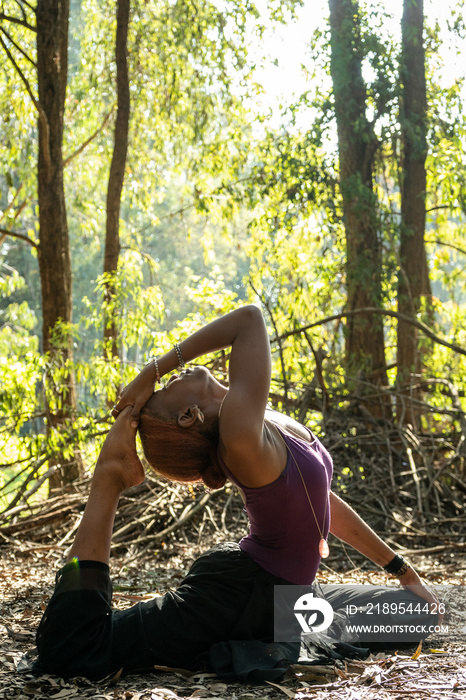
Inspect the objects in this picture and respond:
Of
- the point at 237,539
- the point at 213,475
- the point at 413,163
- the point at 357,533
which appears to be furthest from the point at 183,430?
the point at 413,163

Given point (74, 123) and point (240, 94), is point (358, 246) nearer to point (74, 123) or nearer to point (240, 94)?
point (240, 94)

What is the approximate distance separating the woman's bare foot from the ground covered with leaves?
0.53 metres

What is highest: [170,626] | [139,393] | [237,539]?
[139,393]

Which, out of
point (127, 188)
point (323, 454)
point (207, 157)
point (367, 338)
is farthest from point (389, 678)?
point (127, 188)

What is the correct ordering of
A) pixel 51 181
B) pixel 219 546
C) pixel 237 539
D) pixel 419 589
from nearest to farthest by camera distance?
pixel 219 546 < pixel 419 589 < pixel 237 539 < pixel 51 181

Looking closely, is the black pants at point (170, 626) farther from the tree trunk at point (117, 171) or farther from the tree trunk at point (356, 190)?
the tree trunk at point (117, 171)

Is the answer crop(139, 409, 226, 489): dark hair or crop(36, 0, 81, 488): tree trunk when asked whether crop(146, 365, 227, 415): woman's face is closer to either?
crop(139, 409, 226, 489): dark hair

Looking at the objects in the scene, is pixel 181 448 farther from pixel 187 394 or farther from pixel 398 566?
pixel 398 566

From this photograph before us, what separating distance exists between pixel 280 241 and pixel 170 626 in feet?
21.9

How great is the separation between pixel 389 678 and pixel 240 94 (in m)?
7.70

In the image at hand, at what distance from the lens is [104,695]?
1722mm

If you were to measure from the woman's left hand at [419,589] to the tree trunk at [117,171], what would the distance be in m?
4.24

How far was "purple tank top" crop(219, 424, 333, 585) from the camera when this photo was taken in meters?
1.93

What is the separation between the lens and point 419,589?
226 cm
